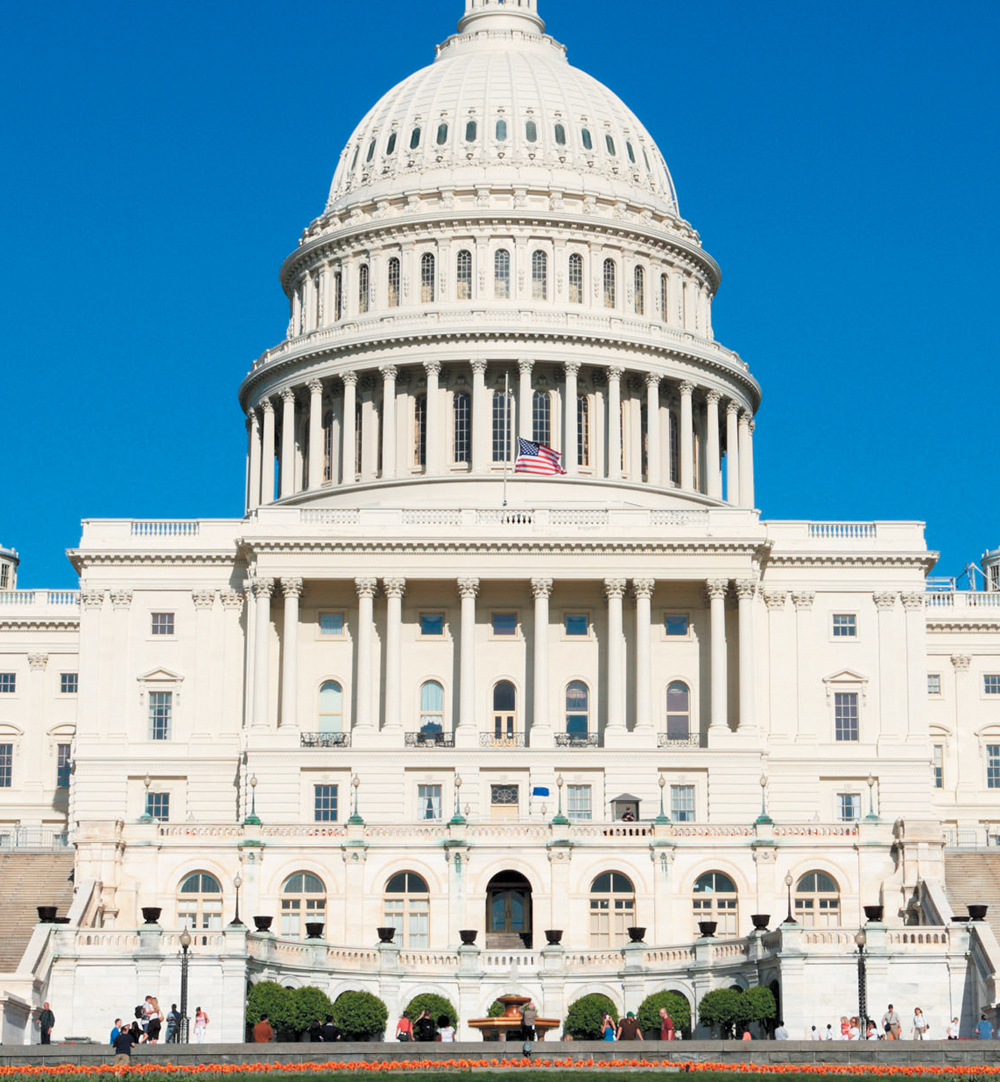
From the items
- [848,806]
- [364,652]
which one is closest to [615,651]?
[364,652]

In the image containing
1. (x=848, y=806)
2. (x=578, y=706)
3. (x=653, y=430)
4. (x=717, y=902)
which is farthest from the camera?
(x=653, y=430)

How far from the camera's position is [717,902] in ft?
254

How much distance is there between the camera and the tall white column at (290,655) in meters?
96.6

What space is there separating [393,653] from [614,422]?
2206 cm

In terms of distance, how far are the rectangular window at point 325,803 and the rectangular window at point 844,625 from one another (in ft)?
75.1

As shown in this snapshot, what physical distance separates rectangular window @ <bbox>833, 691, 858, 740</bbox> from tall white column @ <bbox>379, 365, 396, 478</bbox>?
25.5m

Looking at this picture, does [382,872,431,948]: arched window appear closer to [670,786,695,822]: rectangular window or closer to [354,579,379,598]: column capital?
[670,786,695,822]: rectangular window

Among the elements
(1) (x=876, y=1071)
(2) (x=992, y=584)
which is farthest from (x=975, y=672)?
(1) (x=876, y=1071)

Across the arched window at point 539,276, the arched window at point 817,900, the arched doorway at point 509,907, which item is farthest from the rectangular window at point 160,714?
the arched window at point 817,900

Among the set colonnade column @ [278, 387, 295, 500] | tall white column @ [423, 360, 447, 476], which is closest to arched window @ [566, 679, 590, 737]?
tall white column @ [423, 360, 447, 476]

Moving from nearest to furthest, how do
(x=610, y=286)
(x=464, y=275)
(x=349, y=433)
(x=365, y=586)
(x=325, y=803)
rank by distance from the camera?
(x=325, y=803)
(x=365, y=586)
(x=349, y=433)
(x=464, y=275)
(x=610, y=286)

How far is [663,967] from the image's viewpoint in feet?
231

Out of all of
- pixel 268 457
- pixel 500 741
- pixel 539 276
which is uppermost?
pixel 539 276

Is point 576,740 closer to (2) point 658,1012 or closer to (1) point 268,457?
(1) point 268,457
